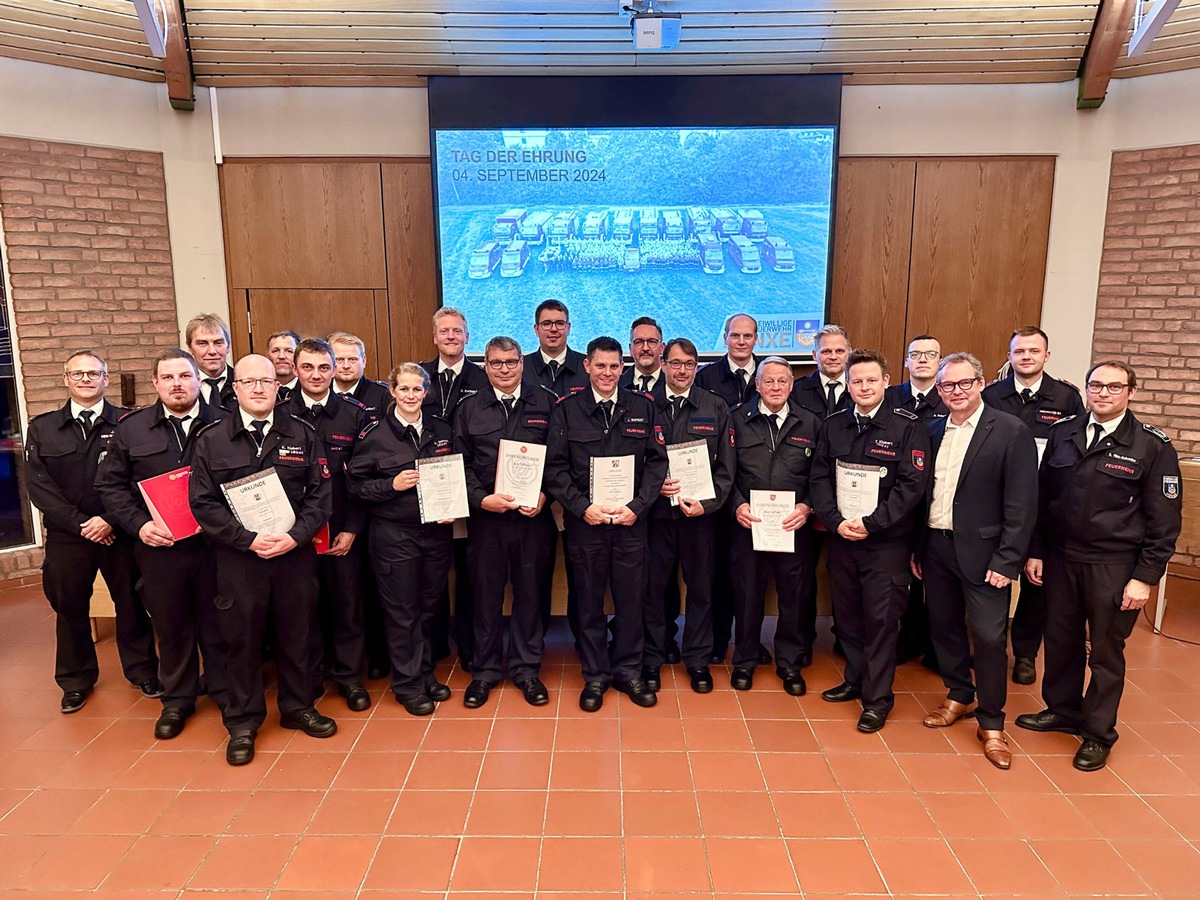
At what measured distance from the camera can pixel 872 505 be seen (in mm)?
3514

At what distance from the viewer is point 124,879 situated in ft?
8.70

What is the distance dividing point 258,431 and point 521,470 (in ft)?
4.01

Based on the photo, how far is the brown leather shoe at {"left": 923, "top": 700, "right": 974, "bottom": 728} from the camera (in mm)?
3652

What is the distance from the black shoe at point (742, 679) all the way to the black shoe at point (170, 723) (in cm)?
286

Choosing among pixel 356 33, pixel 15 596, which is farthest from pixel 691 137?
pixel 15 596

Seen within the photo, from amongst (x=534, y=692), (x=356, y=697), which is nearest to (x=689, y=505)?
(x=534, y=692)

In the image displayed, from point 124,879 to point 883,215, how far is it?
6.67 m

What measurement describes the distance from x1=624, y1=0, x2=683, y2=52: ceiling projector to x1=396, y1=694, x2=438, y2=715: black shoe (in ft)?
15.7

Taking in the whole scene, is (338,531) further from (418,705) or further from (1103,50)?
(1103,50)

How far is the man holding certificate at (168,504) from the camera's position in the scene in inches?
131

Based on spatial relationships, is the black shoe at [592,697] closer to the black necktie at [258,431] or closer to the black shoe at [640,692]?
the black shoe at [640,692]

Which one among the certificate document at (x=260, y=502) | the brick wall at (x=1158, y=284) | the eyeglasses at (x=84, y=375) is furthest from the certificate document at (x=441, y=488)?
the brick wall at (x=1158, y=284)

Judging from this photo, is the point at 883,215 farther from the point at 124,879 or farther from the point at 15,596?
the point at 15,596

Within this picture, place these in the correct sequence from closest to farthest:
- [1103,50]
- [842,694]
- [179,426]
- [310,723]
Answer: [179,426] < [310,723] < [842,694] < [1103,50]
